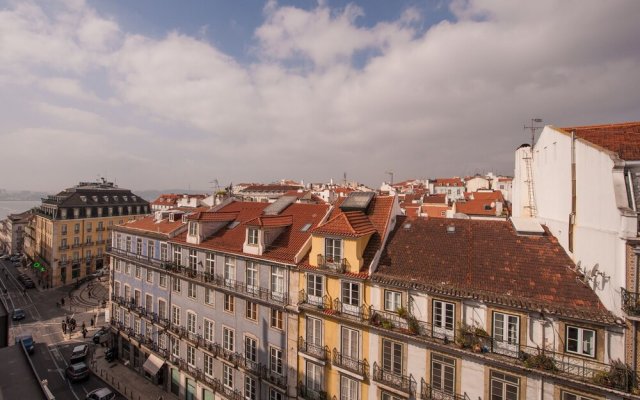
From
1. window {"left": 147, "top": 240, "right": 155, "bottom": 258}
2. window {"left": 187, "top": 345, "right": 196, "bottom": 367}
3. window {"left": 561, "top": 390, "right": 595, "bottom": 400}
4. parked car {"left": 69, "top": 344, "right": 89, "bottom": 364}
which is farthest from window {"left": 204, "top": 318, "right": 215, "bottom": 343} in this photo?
window {"left": 561, "top": 390, "right": 595, "bottom": 400}

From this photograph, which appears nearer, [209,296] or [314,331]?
[314,331]

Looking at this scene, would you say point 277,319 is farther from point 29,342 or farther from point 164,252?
point 29,342

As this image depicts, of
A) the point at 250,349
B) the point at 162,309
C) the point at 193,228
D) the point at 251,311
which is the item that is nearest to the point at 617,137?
the point at 251,311

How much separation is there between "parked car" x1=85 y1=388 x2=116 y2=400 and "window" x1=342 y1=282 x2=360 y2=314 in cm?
2497

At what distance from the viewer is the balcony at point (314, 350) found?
68.1 feet

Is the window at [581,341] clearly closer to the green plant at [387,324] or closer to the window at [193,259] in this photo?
the green plant at [387,324]

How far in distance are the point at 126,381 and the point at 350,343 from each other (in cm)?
2740

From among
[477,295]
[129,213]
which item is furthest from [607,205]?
[129,213]

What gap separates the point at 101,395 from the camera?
2892 cm

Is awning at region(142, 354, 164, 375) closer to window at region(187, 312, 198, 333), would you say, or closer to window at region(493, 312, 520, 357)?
window at region(187, 312, 198, 333)

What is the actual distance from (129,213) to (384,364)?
2906 inches

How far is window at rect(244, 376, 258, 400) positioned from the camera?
24.5 meters

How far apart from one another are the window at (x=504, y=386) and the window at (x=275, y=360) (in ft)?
44.5

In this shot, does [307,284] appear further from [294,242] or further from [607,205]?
[607,205]
